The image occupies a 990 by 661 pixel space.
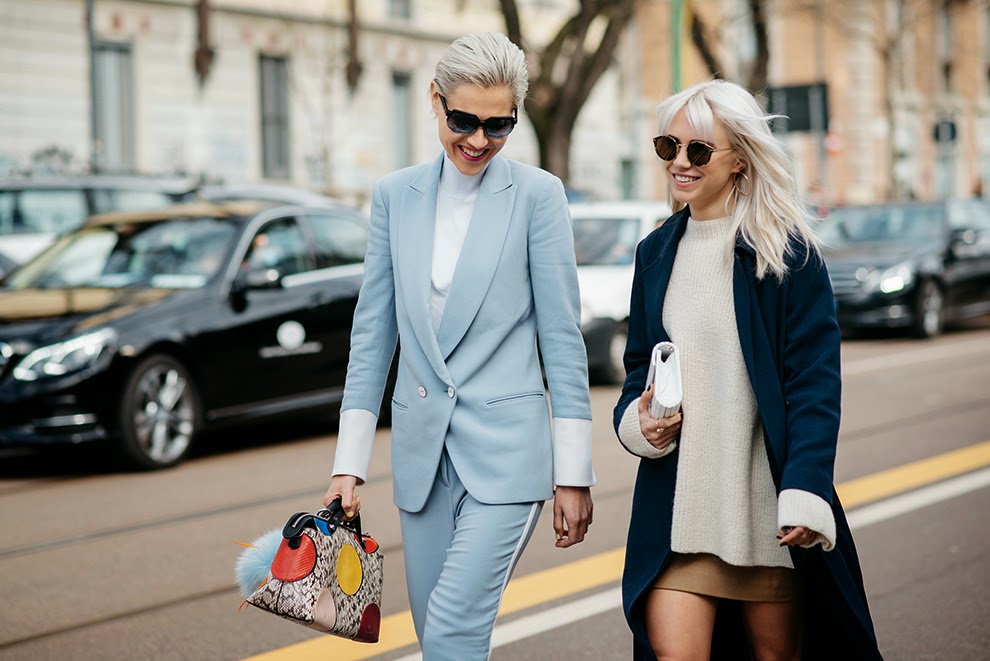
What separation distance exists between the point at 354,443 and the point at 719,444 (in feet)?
2.73

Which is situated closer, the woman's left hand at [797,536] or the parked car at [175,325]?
the woman's left hand at [797,536]

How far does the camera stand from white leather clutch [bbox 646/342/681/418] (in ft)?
9.80

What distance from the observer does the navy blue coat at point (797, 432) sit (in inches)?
116

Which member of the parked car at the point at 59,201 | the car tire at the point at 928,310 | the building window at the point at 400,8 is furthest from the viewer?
the building window at the point at 400,8

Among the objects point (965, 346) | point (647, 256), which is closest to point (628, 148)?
point (965, 346)

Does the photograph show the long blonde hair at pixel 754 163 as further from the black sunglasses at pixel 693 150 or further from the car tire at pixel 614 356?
the car tire at pixel 614 356

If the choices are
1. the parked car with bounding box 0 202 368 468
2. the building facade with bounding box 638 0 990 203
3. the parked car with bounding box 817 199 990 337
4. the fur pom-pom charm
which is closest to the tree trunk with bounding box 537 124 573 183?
the parked car with bounding box 817 199 990 337

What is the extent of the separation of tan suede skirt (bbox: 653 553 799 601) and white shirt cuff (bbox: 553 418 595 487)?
30cm

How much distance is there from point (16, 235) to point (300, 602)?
439 inches

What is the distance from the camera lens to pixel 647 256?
3234 millimetres

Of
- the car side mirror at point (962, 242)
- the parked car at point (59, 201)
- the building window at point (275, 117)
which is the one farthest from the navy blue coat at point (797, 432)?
the building window at point (275, 117)

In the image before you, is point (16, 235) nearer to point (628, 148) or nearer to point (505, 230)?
point (505, 230)

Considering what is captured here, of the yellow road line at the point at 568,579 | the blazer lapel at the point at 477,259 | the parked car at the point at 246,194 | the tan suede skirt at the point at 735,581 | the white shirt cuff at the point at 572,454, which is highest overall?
the parked car at the point at 246,194

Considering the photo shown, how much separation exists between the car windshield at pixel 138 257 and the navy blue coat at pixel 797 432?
20.1ft
